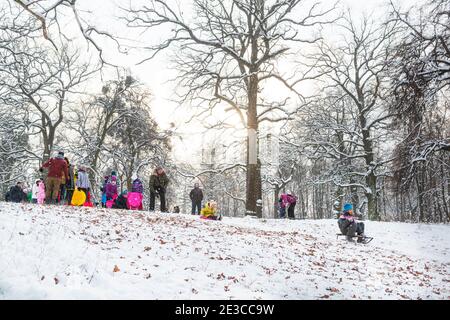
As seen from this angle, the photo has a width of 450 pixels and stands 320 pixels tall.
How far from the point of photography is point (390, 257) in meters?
11.6

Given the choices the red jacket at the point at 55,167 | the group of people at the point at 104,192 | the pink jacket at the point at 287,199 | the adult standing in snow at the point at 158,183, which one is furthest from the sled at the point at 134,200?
the pink jacket at the point at 287,199

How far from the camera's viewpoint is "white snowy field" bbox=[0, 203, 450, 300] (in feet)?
17.7

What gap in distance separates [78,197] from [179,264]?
31.4 feet

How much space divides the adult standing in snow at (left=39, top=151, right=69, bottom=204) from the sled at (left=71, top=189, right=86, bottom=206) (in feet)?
4.66

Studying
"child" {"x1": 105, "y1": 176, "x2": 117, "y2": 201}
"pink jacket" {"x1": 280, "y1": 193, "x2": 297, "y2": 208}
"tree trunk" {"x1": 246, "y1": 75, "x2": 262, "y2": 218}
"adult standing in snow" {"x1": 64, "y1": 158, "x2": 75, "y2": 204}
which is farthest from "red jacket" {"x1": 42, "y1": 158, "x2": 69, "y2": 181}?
"pink jacket" {"x1": 280, "y1": 193, "x2": 297, "y2": 208}

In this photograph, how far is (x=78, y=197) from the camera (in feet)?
49.8

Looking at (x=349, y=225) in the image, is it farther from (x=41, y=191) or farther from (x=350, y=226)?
(x=41, y=191)

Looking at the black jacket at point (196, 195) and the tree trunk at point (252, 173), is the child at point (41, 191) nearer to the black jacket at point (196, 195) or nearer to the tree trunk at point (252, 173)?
the black jacket at point (196, 195)

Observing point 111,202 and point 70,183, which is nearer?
point 70,183

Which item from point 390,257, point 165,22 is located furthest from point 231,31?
point 390,257

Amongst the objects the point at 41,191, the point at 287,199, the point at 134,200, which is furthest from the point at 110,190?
the point at 287,199

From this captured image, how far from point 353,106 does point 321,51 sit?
797cm

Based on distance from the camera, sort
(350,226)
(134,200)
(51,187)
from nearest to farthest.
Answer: (51,187), (350,226), (134,200)

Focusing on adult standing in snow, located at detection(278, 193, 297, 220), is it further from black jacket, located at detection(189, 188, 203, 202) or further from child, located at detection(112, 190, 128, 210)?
child, located at detection(112, 190, 128, 210)
